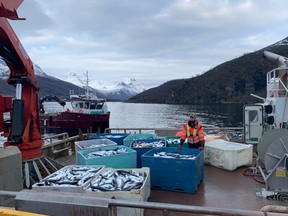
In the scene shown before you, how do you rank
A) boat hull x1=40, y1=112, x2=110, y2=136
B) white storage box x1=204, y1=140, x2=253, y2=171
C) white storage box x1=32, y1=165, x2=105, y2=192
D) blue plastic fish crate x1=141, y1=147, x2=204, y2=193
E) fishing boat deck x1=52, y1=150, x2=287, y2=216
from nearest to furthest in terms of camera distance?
1. white storage box x1=32, y1=165, x2=105, y2=192
2. fishing boat deck x1=52, y1=150, x2=287, y2=216
3. blue plastic fish crate x1=141, y1=147, x2=204, y2=193
4. white storage box x1=204, y1=140, x2=253, y2=171
5. boat hull x1=40, y1=112, x2=110, y2=136

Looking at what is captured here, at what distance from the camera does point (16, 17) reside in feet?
16.5

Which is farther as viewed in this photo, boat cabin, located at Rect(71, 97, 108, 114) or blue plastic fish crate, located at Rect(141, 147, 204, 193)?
boat cabin, located at Rect(71, 97, 108, 114)

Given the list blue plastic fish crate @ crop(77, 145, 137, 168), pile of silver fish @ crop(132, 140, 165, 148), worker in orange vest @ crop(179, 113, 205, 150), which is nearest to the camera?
blue plastic fish crate @ crop(77, 145, 137, 168)

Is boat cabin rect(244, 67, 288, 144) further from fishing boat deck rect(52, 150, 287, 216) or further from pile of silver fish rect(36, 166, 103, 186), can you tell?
pile of silver fish rect(36, 166, 103, 186)

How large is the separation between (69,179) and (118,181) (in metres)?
0.87

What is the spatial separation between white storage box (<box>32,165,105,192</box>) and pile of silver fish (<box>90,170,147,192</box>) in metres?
0.16

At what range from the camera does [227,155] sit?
311 inches

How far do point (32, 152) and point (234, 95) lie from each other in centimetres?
9744

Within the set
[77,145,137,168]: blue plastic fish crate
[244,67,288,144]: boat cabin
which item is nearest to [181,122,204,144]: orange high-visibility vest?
[77,145,137,168]: blue plastic fish crate

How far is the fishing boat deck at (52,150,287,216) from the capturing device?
18.1ft

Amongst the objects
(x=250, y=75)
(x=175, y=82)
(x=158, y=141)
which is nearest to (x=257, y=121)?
(x=158, y=141)

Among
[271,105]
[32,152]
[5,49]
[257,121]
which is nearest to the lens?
[5,49]

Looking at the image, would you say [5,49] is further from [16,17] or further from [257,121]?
[257,121]

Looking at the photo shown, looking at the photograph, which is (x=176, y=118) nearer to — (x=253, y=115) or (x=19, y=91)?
(x=253, y=115)
